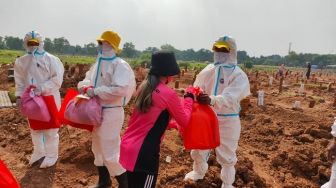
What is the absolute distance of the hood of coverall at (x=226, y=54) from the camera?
4.47m

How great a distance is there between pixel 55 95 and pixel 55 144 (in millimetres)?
749

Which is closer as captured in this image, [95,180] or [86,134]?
[95,180]

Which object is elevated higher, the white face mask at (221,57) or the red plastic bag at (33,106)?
the white face mask at (221,57)

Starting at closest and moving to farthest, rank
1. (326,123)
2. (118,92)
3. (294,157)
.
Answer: (118,92)
(294,157)
(326,123)

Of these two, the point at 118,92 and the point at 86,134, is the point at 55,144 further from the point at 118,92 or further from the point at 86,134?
the point at 118,92

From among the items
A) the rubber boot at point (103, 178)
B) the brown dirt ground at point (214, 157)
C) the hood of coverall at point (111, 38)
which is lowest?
the brown dirt ground at point (214, 157)

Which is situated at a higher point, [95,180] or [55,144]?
[55,144]

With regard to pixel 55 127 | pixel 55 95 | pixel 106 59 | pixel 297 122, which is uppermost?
pixel 106 59

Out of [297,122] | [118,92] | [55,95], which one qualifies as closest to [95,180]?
[55,95]

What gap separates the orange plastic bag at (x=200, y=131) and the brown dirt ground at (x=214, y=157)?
4.27ft

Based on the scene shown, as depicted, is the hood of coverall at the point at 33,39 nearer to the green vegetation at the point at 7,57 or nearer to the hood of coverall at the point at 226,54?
the hood of coverall at the point at 226,54

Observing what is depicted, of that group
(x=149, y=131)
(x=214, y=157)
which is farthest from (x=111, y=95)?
(x=214, y=157)

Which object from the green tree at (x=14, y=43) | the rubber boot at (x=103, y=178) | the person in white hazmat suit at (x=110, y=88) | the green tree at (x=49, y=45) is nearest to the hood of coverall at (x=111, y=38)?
the person in white hazmat suit at (x=110, y=88)

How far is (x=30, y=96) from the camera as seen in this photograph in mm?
5148
